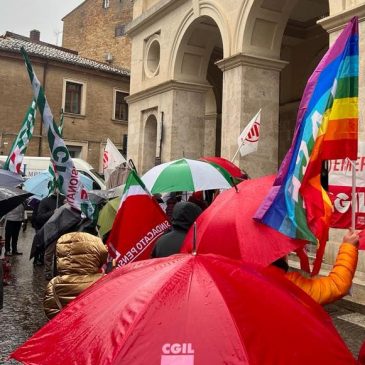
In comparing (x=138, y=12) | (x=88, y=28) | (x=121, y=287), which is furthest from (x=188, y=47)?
(x=88, y=28)

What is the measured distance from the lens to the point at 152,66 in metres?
16.6

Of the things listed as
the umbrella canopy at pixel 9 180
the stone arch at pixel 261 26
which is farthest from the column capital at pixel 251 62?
the umbrella canopy at pixel 9 180

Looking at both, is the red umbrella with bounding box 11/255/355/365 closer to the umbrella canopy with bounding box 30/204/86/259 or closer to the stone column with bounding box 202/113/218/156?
the umbrella canopy with bounding box 30/204/86/259

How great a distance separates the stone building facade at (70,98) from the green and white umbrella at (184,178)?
22.8m

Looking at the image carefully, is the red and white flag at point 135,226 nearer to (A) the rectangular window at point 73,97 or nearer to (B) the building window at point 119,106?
(A) the rectangular window at point 73,97

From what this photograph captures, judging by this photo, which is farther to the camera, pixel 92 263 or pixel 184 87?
pixel 184 87

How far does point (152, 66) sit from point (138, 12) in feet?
6.77

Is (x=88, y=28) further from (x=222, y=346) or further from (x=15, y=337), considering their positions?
(x=222, y=346)

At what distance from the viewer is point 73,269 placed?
3564 millimetres

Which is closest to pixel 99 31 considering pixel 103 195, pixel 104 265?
pixel 103 195

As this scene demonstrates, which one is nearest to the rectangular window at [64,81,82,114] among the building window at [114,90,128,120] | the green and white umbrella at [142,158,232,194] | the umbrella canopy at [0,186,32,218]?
the building window at [114,90,128,120]

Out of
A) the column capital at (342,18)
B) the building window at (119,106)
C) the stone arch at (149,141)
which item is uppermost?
the building window at (119,106)

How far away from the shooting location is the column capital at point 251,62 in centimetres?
1174

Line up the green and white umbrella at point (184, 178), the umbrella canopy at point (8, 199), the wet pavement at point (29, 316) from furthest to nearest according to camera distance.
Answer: the green and white umbrella at point (184, 178) → the wet pavement at point (29, 316) → the umbrella canopy at point (8, 199)
